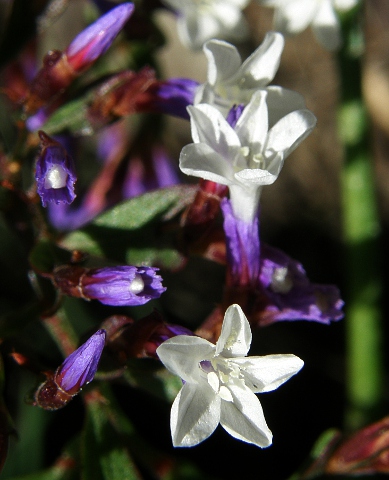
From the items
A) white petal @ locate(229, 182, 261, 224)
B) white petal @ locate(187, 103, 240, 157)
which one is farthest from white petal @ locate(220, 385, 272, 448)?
white petal @ locate(187, 103, 240, 157)

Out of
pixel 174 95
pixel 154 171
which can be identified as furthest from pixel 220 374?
pixel 154 171

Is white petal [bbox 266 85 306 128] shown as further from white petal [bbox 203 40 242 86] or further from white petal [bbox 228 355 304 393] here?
white petal [bbox 228 355 304 393]

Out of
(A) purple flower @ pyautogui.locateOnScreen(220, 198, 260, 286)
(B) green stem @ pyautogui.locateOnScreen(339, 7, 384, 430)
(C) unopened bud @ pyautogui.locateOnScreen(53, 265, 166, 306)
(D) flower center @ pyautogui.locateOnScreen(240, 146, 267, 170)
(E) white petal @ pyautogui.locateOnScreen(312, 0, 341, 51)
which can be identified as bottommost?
(B) green stem @ pyautogui.locateOnScreen(339, 7, 384, 430)

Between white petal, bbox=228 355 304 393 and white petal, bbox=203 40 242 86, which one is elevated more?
white petal, bbox=203 40 242 86

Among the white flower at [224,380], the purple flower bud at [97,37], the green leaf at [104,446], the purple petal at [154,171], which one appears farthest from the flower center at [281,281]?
the purple petal at [154,171]

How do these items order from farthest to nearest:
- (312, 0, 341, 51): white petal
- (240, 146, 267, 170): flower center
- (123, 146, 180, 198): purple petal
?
(123, 146, 180, 198): purple petal
(312, 0, 341, 51): white petal
(240, 146, 267, 170): flower center

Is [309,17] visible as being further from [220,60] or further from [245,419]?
[245,419]
